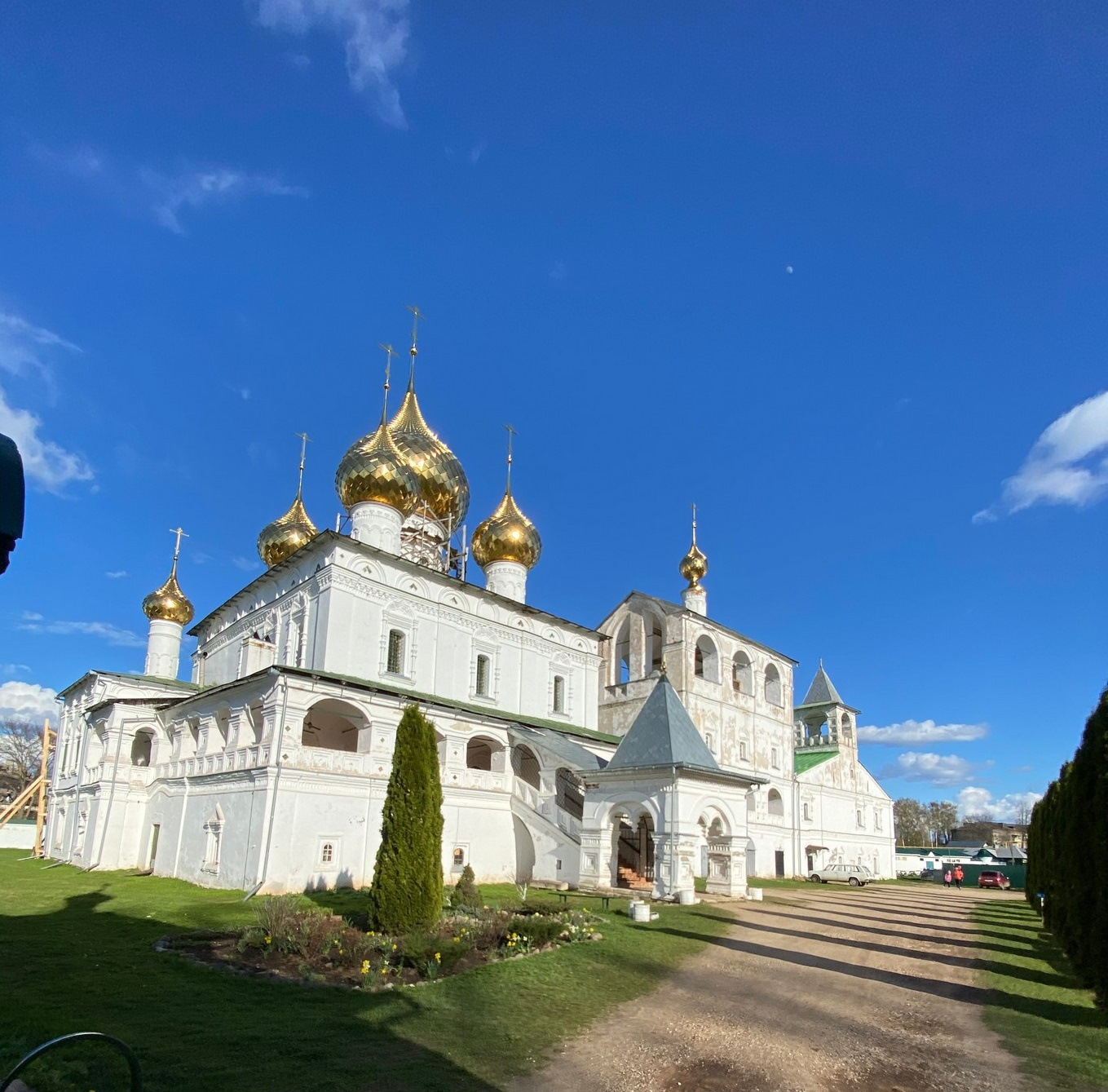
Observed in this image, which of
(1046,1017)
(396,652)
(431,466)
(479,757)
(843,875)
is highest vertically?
(431,466)

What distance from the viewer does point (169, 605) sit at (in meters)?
35.8

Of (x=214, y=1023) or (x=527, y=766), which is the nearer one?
(x=214, y=1023)

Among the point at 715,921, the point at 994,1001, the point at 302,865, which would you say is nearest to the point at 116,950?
the point at 302,865

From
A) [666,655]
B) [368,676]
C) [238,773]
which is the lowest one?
[238,773]

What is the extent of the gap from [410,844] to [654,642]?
2583cm

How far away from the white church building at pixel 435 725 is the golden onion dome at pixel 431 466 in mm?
102

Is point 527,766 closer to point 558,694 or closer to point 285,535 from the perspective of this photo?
point 558,694

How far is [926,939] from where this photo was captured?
1505cm

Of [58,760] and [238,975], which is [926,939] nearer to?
[238,975]

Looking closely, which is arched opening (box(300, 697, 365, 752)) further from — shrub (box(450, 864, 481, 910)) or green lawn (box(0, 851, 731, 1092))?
green lawn (box(0, 851, 731, 1092))

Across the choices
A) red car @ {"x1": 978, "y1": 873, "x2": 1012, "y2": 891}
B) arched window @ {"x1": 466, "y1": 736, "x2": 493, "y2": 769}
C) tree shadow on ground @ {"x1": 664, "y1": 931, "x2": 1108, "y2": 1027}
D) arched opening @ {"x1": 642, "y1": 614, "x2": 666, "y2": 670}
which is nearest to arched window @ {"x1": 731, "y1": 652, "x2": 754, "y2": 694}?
arched opening @ {"x1": 642, "y1": 614, "x2": 666, "y2": 670}

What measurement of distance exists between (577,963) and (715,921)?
5.60m

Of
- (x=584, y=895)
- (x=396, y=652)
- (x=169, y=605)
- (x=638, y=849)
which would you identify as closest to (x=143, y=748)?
(x=169, y=605)

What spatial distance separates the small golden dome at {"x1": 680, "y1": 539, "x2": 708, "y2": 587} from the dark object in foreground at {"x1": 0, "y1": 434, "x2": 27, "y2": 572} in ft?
119
